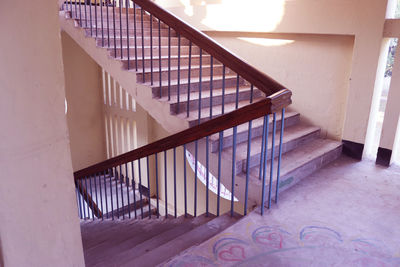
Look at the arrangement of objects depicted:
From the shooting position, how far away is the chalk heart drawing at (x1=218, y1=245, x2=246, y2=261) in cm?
210

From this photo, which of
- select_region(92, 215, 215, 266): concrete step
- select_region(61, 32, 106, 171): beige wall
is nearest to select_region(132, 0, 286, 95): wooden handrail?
select_region(92, 215, 215, 266): concrete step

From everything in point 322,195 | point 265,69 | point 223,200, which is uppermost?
point 265,69

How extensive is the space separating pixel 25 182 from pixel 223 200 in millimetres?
4254

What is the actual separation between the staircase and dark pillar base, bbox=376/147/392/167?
1.30 feet

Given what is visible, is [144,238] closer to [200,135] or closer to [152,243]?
[152,243]

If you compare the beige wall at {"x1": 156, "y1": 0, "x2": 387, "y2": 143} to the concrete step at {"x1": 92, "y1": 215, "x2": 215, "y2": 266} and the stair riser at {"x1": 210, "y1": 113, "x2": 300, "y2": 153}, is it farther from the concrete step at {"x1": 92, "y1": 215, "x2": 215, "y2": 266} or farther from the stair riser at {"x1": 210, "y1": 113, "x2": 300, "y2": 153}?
Result: the concrete step at {"x1": 92, "y1": 215, "x2": 215, "y2": 266}

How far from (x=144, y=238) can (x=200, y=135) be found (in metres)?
1.33

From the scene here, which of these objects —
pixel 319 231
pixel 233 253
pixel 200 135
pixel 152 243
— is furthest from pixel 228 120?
pixel 152 243

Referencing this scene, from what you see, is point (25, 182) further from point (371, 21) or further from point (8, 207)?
point (371, 21)

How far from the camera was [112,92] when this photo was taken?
300 inches

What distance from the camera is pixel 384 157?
11.6 ft

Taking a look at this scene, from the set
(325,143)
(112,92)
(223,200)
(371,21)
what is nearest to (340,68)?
(371,21)

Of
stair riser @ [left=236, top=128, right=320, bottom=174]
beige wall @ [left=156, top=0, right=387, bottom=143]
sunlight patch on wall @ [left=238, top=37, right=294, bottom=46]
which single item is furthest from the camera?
sunlight patch on wall @ [left=238, top=37, right=294, bottom=46]

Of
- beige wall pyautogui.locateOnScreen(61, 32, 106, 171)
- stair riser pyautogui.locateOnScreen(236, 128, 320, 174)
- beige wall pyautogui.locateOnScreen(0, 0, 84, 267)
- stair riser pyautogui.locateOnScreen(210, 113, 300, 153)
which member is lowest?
beige wall pyautogui.locateOnScreen(61, 32, 106, 171)
